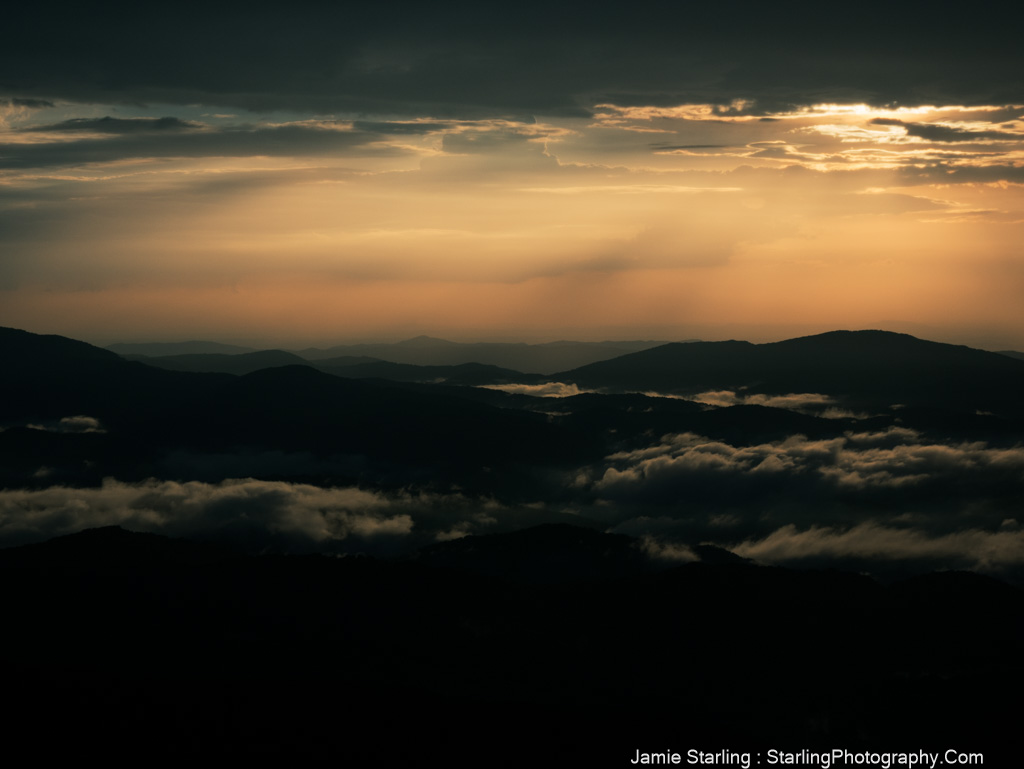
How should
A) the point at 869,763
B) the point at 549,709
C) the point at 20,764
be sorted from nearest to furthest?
1. the point at 20,764
2. the point at 869,763
3. the point at 549,709

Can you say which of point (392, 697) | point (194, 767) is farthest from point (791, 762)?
point (194, 767)

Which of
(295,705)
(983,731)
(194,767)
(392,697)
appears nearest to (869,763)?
(983,731)

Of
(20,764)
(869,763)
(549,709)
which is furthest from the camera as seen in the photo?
(549,709)

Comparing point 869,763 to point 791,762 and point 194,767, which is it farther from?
point 194,767

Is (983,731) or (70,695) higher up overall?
(70,695)

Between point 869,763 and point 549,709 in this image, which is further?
point 549,709

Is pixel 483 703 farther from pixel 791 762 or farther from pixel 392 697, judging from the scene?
pixel 791 762

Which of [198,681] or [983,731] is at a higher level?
[198,681]

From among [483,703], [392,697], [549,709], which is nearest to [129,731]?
[392,697]

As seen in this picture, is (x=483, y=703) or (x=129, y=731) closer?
(x=129, y=731)
